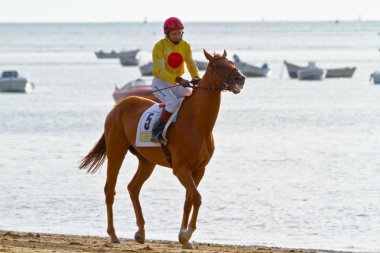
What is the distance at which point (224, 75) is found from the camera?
14.3 m

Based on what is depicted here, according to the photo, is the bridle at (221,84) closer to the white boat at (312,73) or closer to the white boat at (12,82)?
the white boat at (12,82)

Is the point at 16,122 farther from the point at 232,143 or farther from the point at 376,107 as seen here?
the point at 376,107

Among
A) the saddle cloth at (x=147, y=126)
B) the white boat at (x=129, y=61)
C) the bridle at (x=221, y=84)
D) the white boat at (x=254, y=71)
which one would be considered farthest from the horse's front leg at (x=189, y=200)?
the white boat at (x=129, y=61)

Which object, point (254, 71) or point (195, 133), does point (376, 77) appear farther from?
point (195, 133)

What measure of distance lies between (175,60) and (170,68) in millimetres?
183

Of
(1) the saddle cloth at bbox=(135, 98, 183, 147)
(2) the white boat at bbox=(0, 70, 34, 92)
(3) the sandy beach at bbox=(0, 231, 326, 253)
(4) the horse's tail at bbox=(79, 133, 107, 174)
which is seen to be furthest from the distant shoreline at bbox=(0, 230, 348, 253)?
(2) the white boat at bbox=(0, 70, 34, 92)

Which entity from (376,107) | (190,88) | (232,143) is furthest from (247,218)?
(376,107)

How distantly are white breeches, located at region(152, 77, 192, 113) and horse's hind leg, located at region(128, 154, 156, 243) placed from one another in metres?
1.38

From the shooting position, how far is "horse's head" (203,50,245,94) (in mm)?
14109

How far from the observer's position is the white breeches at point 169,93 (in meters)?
15.1

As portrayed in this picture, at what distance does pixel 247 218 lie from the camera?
Answer: 2166 cm

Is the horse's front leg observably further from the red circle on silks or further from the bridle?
the red circle on silks

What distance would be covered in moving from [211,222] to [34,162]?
452 inches

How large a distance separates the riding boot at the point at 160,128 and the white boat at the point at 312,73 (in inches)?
2857
